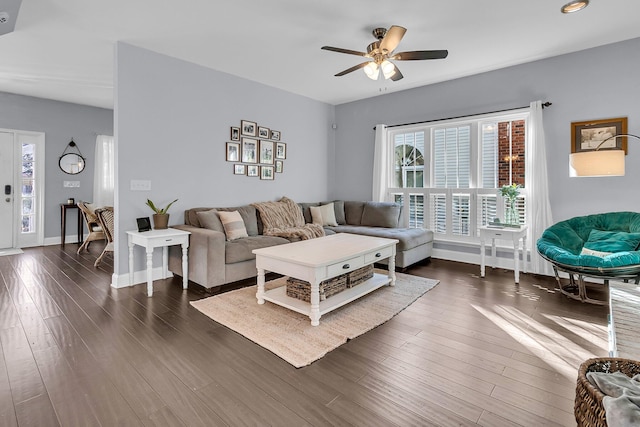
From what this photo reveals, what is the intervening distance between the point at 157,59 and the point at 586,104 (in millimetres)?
5116

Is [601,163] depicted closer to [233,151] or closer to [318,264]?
[318,264]

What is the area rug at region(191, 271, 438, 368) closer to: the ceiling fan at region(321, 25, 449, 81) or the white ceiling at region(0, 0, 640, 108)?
the ceiling fan at region(321, 25, 449, 81)

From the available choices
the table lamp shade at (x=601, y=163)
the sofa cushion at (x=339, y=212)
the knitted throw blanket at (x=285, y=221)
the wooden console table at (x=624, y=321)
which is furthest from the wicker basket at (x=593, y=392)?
the sofa cushion at (x=339, y=212)

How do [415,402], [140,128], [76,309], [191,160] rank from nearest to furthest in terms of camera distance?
[415,402] → [76,309] → [140,128] → [191,160]

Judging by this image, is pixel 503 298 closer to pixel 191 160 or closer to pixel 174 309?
pixel 174 309

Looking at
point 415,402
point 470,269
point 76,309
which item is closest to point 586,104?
point 470,269

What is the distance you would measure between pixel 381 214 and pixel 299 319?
2908mm

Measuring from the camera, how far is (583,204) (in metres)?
3.89

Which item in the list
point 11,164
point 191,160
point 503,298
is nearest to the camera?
point 503,298

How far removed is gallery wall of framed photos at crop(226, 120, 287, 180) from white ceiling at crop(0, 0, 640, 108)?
0.81m

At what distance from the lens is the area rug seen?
7.61 ft

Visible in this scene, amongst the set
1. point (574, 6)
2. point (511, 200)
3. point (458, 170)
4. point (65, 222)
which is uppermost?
point (574, 6)

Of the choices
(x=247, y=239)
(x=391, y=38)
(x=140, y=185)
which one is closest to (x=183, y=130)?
(x=140, y=185)

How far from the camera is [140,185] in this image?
3.78m
